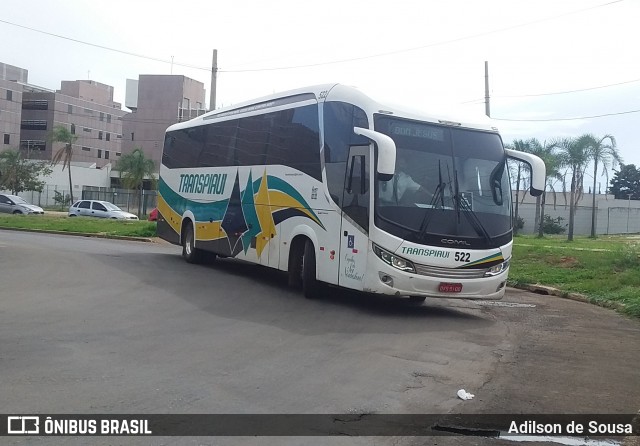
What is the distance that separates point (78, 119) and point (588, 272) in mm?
87359

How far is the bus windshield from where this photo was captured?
11.7m

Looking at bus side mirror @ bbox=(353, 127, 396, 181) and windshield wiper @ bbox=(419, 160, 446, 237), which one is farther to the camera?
Answer: windshield wiper @ bbox=(419, 160, 446, 237)

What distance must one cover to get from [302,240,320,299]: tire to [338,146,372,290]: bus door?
3.22ft

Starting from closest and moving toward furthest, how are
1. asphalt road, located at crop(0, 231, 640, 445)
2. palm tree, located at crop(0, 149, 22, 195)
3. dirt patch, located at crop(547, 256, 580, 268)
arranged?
asphalt road, located at crop(0, 231, 640, 445) < dirt patch, located at crop(547, 256, 580, 268) < palm tree, located at crop(0, 149, 22, 195)

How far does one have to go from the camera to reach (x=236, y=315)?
11477mm

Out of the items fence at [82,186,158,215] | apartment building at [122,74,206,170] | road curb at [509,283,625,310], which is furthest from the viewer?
apartment building at [122,74,206,170]

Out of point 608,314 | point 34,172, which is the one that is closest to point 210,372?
point 608,314

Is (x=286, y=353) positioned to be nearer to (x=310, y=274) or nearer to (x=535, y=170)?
(x=310, y=274)

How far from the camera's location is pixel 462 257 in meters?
11.8

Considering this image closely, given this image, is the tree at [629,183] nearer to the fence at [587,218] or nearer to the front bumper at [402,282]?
the fence at [587,218]

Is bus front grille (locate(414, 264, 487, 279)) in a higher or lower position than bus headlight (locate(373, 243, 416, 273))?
lower

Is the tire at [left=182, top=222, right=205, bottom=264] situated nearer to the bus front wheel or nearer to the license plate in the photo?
the bus front wheel

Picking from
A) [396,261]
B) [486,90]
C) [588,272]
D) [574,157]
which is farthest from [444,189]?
[574,157]

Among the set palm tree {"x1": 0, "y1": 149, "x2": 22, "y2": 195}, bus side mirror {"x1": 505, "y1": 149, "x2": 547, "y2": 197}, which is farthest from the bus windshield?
palm tree {"x1": 0, "y1": 149, "x2": 22, "y2": 195}
